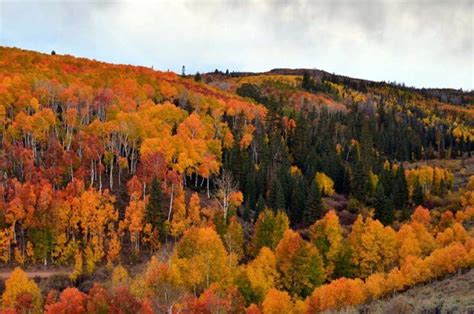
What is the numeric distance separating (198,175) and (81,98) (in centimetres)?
3351

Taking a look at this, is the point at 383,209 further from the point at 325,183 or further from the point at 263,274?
the point at 263,274

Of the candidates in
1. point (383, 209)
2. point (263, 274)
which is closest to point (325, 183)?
point (383, 209)

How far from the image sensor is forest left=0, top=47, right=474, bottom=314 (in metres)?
64.0

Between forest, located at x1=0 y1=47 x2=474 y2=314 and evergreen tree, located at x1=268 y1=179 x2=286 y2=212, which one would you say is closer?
forest, located at x1=0 y1=47 x2=474 y2=314

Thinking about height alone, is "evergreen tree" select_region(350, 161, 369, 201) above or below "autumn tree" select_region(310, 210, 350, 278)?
above

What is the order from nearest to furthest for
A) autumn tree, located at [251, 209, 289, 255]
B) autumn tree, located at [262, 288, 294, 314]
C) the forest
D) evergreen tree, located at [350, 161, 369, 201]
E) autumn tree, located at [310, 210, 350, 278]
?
autumn tree, located at [262, 288, 294, 314]
the forest
autumn tree, located at [310, 210, 350, 278]
autumn tree, located at [251, 209, 289, 255]
evergreen tree, located at [350, 161, 369, 201]

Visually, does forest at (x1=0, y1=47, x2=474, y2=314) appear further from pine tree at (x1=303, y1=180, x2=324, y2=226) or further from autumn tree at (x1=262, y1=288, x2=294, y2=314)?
pine tree at (x1=303, y1=180, x2=324, y2=226)

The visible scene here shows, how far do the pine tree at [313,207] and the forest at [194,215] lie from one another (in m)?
0.28

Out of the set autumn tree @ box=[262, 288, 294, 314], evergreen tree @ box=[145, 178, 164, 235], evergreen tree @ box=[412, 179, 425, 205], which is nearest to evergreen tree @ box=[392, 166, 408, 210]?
evergreen tree @ box=[412, 179, 425, 205]

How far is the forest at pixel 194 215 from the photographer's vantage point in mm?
64000

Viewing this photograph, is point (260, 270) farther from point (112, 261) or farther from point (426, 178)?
point (426, 178)

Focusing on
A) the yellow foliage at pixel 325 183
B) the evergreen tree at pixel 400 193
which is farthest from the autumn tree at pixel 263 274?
the evergreen tree at pixel 400 193

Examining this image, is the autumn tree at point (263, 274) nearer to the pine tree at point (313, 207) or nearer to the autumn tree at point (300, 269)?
the autumn tree at point (300, 269)

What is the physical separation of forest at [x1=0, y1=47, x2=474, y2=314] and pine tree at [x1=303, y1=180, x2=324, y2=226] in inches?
11.1
